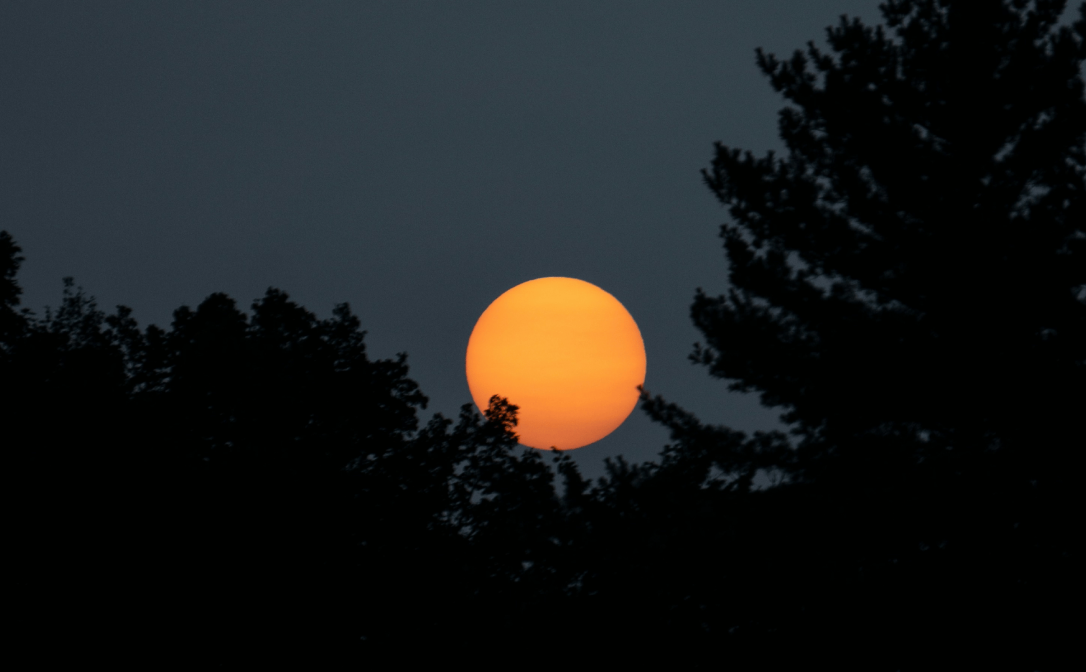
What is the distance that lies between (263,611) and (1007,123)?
42.5 ft

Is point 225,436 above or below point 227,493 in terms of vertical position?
above

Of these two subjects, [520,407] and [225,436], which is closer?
[225,436]

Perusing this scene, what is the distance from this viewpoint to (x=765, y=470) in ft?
48.1

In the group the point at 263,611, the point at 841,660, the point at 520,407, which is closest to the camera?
the point at 841,660

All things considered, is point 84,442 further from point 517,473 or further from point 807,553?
point 807,553

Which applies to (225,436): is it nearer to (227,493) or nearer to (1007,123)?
(227,493)

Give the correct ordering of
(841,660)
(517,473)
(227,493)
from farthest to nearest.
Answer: (517,473) → (227,493) → (841,660)

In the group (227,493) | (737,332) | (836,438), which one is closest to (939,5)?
(737,332)

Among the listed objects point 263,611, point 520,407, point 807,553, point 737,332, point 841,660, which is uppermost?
point 520,407

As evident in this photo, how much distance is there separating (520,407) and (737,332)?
594 centimetres

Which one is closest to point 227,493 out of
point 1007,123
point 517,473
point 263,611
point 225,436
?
point 263,611

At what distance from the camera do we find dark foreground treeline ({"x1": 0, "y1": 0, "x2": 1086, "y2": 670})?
11.5 meters

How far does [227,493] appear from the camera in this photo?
535 inches

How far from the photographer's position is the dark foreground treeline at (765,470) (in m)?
11.5
